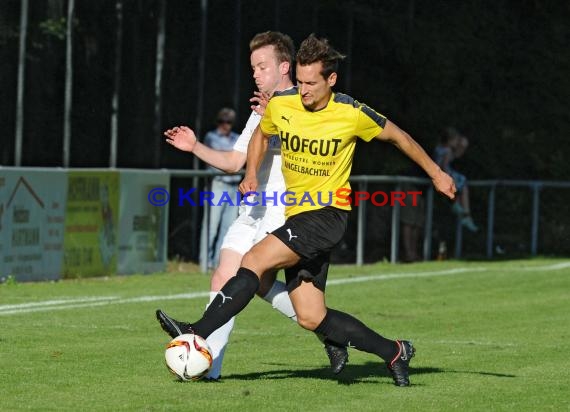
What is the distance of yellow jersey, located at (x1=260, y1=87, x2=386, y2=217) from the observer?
9.34m

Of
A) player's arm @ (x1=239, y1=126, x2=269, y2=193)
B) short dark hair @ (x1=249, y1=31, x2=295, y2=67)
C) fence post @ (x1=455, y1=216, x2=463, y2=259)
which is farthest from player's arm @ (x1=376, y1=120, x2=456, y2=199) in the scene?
fence post @ (x1=455, y1=216, x2=463, y2=259)

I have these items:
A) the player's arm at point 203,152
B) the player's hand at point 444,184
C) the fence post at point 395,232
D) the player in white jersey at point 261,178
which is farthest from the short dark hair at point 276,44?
the fence post at point 395,232

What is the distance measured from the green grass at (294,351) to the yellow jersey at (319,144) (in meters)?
1.18

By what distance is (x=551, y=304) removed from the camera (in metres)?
16.3

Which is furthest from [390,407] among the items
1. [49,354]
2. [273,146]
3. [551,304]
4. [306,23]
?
[306,23]

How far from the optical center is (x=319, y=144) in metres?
9.31

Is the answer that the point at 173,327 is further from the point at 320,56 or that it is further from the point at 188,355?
the point at 320,56

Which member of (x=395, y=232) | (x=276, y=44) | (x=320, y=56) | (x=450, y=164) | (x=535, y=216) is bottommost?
(x=395, y=232)

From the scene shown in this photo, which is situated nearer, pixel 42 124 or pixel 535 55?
pixel 42 124

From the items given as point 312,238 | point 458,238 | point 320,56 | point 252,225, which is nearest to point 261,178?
point 252,225

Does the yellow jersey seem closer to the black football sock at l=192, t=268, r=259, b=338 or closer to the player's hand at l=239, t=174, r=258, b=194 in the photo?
the player's hand at l=239, t=174, r=258, b=194

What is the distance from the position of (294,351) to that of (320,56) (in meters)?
3.18

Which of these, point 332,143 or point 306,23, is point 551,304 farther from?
point 306,23

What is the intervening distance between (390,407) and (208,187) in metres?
12.0
